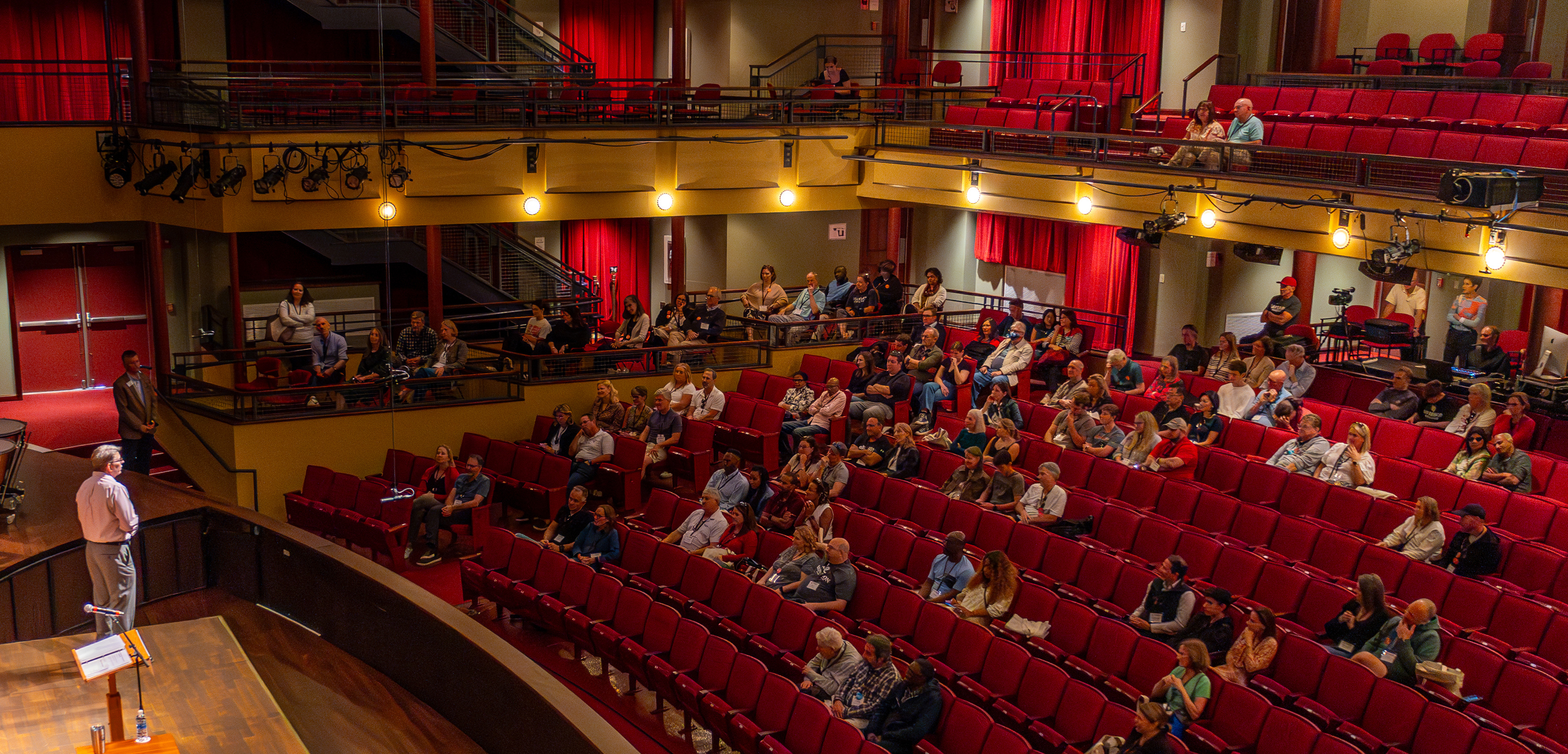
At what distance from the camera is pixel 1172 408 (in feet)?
31.7

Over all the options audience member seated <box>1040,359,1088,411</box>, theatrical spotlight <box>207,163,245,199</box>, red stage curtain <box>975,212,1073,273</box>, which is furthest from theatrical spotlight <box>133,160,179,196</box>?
red stage curtain <box>975,212,1073,273</box>

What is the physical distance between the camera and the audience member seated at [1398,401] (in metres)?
9.28

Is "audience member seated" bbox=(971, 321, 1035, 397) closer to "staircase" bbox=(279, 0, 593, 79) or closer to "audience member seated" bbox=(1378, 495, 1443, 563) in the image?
"audience member seated" bbox=(1378, 495, 1443, 563)

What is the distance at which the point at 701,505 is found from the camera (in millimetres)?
8750

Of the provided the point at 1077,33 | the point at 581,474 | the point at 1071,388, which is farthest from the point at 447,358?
the point at 1077,33

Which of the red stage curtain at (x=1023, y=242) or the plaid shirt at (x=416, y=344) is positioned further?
the red stage curtain at (x=1023, y=242)

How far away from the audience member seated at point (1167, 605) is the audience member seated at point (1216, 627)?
0.14 m

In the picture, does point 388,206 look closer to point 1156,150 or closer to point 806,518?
point 806,518

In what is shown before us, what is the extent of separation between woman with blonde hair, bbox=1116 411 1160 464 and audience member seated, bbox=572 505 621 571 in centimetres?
353

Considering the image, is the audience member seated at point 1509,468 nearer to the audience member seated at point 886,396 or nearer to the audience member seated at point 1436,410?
the audience member seated at point 1436,410

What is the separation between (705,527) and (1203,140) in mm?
5298

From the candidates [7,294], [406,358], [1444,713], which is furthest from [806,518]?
[7,294]

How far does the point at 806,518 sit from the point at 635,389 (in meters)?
3.27

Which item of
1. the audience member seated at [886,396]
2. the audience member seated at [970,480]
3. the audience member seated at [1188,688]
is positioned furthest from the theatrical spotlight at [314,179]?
the audience member seated at [1188,688]
